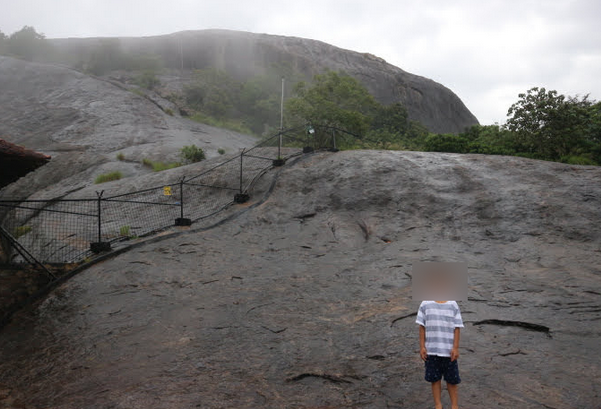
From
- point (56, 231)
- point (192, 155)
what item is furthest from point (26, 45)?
point (56, 231)

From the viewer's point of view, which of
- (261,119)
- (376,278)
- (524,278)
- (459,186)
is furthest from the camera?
(261,119)

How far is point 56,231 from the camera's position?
1539 centimetres

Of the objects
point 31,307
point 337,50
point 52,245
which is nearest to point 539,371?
point 31,307

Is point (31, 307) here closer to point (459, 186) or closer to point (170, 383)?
point (170, 383)

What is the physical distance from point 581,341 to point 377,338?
2.81 m

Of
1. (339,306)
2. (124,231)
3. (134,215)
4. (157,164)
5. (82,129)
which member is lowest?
(124,231)

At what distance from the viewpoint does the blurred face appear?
3.99m

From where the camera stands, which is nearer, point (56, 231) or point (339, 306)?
point (339, 306)

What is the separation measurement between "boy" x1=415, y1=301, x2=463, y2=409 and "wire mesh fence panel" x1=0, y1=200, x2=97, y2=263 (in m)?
10.3

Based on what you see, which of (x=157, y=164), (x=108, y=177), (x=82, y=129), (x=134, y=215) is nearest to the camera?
(x=134, y=215)

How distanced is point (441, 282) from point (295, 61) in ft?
178

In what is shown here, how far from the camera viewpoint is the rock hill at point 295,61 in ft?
181

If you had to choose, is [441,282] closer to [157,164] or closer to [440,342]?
[440,342]

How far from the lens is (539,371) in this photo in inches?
212
